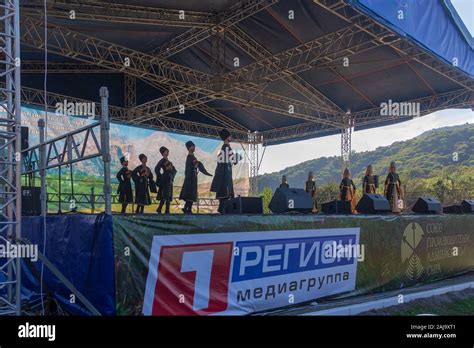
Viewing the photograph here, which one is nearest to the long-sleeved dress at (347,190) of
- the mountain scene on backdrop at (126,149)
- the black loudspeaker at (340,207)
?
the black loudspeaker at (340,207)

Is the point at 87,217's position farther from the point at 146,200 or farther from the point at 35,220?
the point at 146,200

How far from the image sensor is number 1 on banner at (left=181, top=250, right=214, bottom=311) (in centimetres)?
389

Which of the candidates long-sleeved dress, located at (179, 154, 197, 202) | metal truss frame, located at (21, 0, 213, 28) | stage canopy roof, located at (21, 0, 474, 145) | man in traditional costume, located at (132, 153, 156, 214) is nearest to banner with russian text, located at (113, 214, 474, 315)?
long-sleeved dress, located at (179, 154, 197, 202)

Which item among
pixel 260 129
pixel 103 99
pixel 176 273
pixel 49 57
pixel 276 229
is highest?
pixel 49 57

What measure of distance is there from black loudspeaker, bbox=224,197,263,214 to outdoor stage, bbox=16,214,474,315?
0.58 meters

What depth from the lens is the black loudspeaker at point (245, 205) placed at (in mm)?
5180

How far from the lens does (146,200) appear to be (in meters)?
9.05

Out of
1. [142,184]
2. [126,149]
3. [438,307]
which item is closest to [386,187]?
[438,307]

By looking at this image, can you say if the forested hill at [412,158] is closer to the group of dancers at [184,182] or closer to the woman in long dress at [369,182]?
the woman in long dress at [369,182]

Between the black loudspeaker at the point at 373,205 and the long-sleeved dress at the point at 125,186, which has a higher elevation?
the long-sleeved dress at the point at 125,186

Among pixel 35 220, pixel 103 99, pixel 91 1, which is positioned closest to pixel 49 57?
pixel 91 1

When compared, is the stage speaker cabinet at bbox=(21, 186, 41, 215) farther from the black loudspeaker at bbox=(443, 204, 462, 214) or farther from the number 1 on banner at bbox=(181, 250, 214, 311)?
the black loudspeaker at bbox=(443, 204, 462, 214)

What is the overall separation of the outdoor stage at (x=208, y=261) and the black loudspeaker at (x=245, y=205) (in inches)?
23.0
